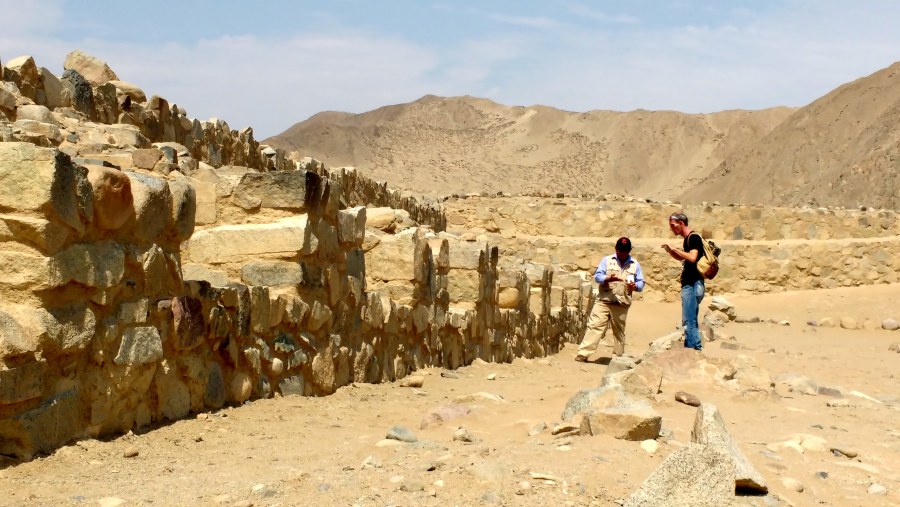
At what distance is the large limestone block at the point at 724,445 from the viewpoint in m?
3.09

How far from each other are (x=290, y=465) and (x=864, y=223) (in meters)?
20.9

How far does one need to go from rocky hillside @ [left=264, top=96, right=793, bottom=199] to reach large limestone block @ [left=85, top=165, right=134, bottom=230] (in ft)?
142

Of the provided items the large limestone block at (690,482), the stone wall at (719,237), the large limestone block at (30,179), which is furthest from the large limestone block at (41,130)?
the stone wall at (719,237)

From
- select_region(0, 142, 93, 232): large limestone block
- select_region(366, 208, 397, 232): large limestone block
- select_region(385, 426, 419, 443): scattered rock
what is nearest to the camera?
select_region(0, 142, 93, 232): large limestone block

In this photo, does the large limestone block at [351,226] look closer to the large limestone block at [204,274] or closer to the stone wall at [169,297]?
the stone wall at [169,297]

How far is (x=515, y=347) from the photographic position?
9.97m

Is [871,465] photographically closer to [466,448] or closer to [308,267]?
[466,448]

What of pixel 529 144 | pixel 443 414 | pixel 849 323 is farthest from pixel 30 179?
pixel 529 144

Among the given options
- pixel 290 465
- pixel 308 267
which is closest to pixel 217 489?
pixel 290 465

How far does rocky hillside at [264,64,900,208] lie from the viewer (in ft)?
122

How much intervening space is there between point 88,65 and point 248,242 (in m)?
3.81

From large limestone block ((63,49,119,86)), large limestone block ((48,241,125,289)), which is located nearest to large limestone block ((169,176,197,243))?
large limestone block ((48,241,125,289))

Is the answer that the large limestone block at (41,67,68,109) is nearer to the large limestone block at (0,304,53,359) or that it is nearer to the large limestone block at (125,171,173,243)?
the large limestone block at (125,171,173,243)

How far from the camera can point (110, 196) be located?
3.44 meters
